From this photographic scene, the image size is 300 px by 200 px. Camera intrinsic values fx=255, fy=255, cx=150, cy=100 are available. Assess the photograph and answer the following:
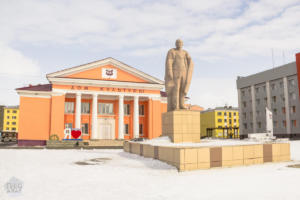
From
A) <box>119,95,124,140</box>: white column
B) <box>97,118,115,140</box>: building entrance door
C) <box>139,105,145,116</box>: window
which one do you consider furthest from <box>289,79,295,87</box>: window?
<box>97,118,115,140</box>: building entrance door

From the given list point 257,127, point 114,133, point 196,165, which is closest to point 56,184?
point 196,165

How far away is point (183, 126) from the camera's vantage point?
46.4 feet

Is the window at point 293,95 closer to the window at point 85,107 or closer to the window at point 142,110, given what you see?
the window at point 142,110

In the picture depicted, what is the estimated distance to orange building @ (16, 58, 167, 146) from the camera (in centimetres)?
3525

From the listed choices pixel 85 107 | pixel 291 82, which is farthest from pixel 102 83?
pixel 291 82

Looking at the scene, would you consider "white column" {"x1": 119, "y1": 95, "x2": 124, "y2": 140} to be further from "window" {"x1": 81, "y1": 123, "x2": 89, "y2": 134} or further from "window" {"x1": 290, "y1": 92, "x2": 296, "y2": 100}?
"window" {"x1": 290, "y1": 92, "x2": 296, "y2": 100}

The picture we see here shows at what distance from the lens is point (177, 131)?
1402cm

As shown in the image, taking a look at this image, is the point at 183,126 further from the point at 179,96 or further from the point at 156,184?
the point at 156,184

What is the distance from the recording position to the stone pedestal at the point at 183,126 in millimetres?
14008

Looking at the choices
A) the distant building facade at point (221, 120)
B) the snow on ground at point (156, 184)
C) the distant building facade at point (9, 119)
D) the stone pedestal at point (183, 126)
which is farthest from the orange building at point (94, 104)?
the distant building facade at point (9, 119)

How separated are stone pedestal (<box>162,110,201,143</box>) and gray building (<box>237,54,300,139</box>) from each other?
120 feet

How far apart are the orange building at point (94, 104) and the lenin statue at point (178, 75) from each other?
23.0 m

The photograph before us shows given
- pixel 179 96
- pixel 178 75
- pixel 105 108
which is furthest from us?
pixel 105 108

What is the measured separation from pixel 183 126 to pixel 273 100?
42676 mm
